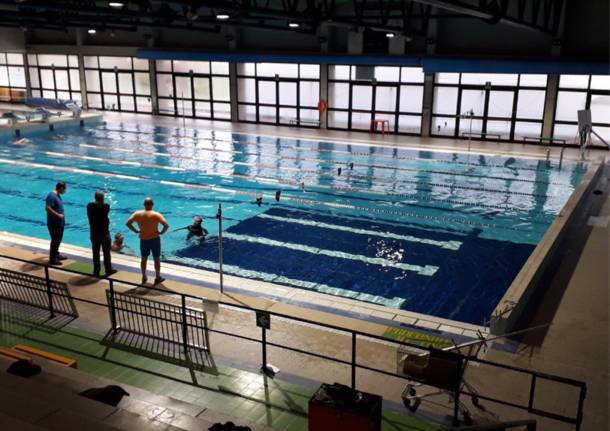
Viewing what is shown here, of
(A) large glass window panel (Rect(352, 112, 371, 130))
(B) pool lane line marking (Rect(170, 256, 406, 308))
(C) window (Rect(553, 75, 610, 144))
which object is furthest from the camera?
(A) large glass window panel (Rect(352, 112, 371, 130))

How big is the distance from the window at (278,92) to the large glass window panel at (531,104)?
9.29m

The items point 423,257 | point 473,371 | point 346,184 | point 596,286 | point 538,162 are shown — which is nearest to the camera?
point 473,371

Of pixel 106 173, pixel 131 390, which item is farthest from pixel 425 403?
pixel 106 173

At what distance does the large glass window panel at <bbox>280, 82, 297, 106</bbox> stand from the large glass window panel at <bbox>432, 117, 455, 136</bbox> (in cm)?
716

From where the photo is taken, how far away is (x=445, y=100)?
82.3 feet

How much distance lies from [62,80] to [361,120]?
813 inches

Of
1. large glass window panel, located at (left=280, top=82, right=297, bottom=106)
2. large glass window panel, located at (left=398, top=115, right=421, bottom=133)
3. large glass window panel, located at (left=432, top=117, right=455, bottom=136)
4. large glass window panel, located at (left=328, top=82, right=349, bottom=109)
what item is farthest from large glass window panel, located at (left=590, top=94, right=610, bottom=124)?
large glass window panel, located at (left=280, top=82, right=297, bottom=106)

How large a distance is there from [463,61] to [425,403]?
19.7 metres

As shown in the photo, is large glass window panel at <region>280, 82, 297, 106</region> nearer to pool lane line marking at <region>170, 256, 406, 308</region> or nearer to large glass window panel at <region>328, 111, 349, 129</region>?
large glass window panel at <region>328, 111, 349, 129</region>

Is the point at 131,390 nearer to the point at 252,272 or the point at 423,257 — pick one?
the point at 252,272

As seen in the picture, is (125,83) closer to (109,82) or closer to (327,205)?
(109,82)

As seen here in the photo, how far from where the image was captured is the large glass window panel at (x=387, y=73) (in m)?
25.9

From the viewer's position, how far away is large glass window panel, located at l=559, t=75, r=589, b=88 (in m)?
22.4

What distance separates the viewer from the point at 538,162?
2019 cm
